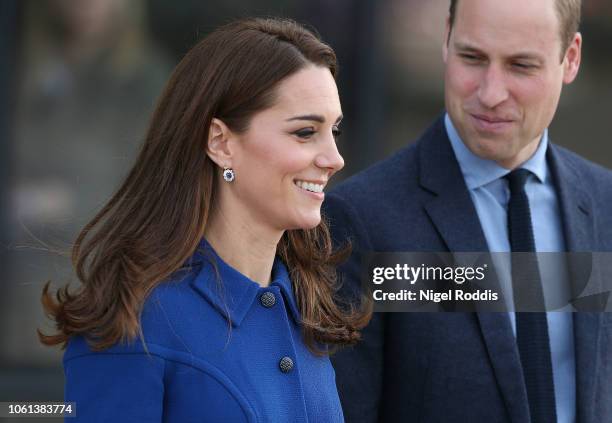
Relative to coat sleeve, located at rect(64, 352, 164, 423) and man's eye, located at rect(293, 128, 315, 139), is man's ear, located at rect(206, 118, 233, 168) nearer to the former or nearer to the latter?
man's eye, located at rect(293, 128, 315, 139)

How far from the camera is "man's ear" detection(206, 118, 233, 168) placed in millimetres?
2627

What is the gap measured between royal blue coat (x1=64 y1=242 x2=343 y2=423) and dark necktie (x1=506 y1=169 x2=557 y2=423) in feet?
2.19

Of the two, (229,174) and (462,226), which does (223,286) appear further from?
(462,226)

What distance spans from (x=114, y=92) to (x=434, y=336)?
3.11 meters

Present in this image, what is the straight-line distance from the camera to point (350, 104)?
231 inches

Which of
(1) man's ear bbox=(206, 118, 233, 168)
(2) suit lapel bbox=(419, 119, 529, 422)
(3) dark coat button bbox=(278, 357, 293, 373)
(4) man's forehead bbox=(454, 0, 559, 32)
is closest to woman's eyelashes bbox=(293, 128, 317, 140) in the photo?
(1) man's ear bbox=(206, 118, 233, 168)

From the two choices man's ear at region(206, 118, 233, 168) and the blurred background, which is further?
the blurred background

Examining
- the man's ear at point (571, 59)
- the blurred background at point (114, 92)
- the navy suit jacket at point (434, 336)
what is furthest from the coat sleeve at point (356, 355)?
the blurred background at point (114, 92)

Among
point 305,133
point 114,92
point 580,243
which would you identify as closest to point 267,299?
point 305,133

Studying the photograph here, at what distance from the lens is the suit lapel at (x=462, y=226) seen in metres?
3.09

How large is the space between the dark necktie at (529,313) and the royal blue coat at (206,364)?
2.19 feet

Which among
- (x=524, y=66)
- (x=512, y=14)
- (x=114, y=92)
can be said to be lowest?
(x=524, y=66)

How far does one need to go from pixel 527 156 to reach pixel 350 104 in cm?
255

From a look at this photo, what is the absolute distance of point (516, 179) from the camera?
3326 mm
